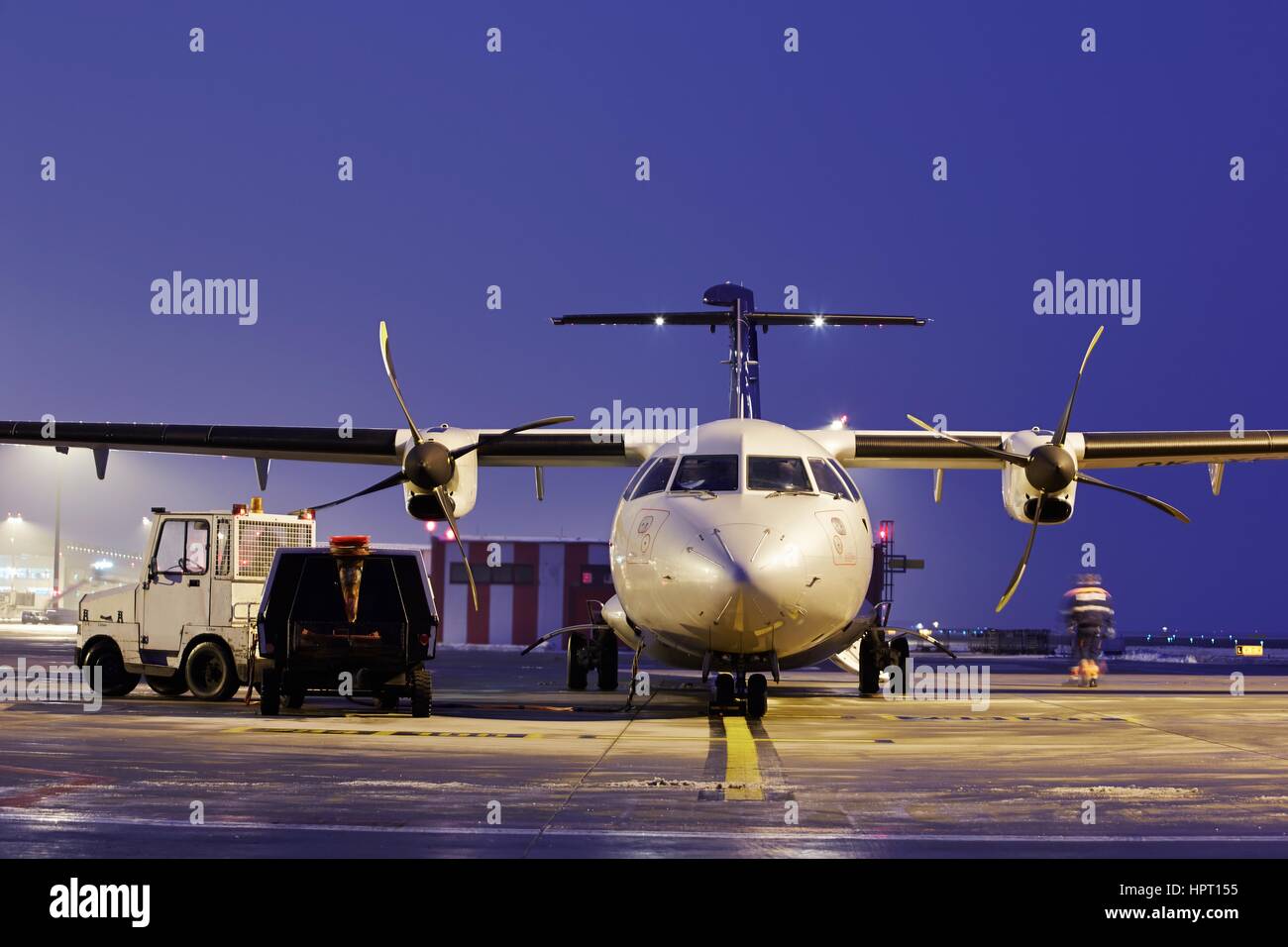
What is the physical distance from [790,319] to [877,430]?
15.7 feet

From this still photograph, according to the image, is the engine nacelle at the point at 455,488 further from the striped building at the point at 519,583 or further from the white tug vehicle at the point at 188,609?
the striped building at the point at 519,583

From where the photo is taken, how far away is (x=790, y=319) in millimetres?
24734

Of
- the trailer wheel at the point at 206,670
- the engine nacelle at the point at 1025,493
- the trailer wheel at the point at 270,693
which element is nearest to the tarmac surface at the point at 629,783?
the trailer wheel at the point at 270,693

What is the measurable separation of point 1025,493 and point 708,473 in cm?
644

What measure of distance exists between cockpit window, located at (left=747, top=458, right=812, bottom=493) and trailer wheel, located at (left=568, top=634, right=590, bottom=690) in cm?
707

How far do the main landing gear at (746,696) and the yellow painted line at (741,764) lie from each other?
0.50 m

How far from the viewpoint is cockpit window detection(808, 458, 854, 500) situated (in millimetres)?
14562

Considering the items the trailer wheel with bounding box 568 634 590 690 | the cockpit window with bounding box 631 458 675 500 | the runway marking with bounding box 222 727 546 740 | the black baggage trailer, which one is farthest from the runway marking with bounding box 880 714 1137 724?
the trailer wheel with bounding box 568 634 590 690

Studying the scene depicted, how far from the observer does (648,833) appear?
6.39 meters

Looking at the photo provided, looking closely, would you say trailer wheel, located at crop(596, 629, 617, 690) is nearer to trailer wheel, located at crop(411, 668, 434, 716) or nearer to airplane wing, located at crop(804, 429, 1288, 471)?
airplane wing, located at crop(804, 429, 1288, 471)

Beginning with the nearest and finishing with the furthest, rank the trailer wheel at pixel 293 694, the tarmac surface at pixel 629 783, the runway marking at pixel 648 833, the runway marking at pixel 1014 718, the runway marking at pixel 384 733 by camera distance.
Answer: the tarmac surface at pixel 629 783, the runway marking at pixel 648 833, the runway marking at pixel 384 733, the trailer wheel at pixel 293 694, the runway marking at pixel 1014 718

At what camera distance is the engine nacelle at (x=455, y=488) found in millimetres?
18844

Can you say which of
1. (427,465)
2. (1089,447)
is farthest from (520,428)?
(1089,447)
